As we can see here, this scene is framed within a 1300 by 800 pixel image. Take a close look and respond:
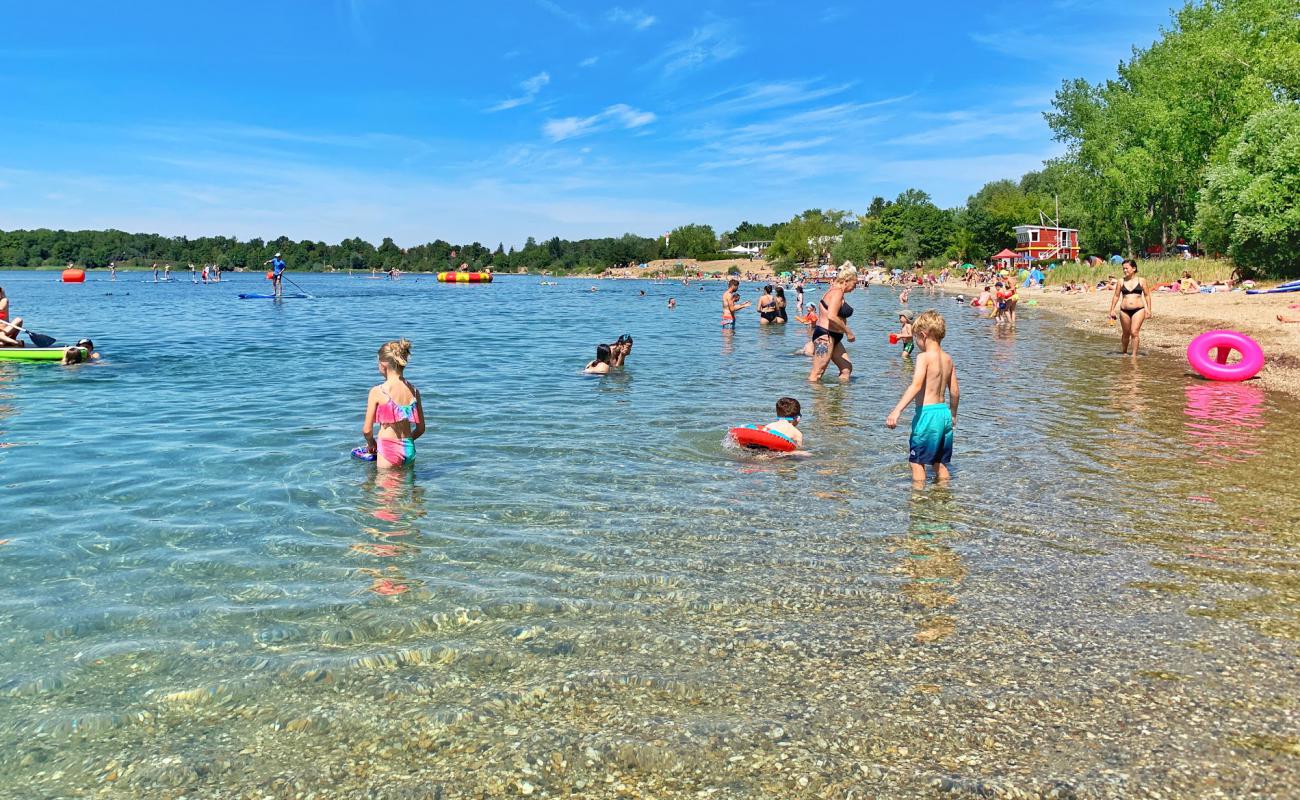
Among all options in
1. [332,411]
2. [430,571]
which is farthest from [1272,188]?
[430,571]

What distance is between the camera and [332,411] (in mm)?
13328

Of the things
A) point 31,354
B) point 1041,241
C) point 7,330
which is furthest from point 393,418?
point 1041,241

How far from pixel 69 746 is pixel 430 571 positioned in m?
2.51

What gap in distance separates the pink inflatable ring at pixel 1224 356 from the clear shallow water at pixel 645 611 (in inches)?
192

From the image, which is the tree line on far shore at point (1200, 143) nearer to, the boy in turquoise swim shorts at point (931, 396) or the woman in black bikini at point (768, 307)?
the woman in black bikini at point (768, 307)

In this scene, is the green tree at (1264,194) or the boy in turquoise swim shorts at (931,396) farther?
the green tree at (1264,194)

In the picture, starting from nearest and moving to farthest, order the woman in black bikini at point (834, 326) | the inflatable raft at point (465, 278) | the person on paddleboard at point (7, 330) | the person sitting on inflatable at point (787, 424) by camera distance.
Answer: the person sitting on inflatable at point (787, 424), the woman in black bikini at point (834, 326), the person on paddleboard at point (7, 330), the inflatable raft at point (465, 278)

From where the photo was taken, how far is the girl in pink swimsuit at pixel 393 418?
8.74m

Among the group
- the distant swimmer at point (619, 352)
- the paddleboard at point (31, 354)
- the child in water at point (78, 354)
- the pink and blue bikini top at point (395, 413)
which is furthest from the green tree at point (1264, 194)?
the paddleboard at point (31, 354)

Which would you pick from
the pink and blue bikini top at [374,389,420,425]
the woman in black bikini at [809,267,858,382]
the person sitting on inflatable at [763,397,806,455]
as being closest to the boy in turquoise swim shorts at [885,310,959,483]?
the person sitting on inflatable at [763,397,806,455]

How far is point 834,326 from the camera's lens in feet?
50.9

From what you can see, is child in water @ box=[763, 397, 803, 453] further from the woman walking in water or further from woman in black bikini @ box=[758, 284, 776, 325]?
woman in black bikini @ box=[758, 284, 776, 325]

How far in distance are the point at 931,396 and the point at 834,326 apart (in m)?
7.75

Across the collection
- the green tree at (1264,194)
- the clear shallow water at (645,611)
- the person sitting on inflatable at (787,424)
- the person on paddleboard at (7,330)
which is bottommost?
the clear shallow water at (645,611)
